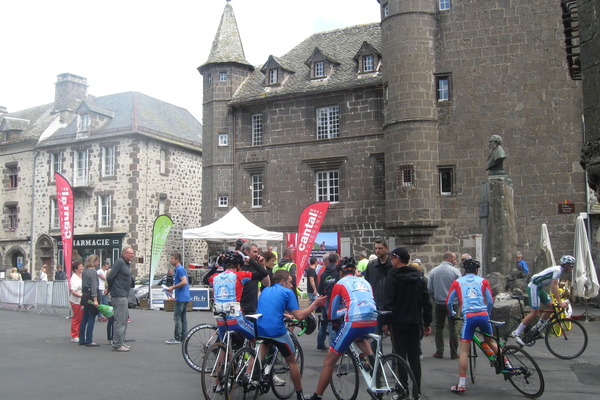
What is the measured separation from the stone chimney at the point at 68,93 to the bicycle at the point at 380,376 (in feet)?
123

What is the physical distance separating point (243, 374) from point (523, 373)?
3.60m

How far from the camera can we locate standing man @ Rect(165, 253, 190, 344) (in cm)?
1216

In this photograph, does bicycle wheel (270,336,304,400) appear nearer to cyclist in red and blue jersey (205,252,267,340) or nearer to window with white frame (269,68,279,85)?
cyclist in red and blue jersey (205,252,267,340)

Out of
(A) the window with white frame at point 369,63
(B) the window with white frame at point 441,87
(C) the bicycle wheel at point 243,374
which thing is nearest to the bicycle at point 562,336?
(C) the bicycle wheel at point 243,374

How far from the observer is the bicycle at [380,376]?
22.2ft

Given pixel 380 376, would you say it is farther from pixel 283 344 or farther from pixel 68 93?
pixel 68 93

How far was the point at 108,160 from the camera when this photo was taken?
3619 cm

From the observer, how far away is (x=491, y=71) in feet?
76.0

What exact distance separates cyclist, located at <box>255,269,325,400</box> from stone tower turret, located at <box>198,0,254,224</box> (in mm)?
22653

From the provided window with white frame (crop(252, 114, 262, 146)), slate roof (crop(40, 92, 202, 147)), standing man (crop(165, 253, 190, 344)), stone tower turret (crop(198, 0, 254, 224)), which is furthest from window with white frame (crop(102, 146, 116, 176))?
standing man (crop(165, 253, 190, 344))

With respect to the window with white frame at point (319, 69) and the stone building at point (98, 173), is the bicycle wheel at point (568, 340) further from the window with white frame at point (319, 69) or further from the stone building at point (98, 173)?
the stone building at point (98, 173)

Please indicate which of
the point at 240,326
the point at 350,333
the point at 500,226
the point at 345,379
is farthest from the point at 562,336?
the point at 240,326

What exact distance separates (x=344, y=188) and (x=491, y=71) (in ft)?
26.7

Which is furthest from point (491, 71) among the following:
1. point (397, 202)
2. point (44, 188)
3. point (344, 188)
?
point (44, 188)
